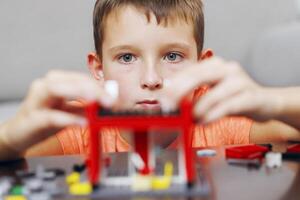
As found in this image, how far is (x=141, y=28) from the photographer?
2.93 feet

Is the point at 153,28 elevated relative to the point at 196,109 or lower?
elevated

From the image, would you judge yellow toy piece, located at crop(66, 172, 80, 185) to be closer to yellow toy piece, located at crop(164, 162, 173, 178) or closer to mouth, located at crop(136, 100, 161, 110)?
yellow toy piece, located at crop(164, 162, 173, 178)

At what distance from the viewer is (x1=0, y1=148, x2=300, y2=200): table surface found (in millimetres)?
491

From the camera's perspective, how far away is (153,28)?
0.89 metres

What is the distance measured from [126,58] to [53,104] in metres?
0.34

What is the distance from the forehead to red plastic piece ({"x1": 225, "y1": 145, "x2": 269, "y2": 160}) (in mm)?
300

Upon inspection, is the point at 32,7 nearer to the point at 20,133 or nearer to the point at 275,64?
the point at 275,64

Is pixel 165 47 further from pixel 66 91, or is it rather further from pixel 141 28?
pixel 66 91

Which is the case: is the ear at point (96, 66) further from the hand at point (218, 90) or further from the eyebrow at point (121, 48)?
the hand at point (218, 90)

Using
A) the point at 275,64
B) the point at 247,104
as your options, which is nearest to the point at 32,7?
the point at 275,64

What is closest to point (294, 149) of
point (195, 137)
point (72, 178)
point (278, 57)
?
point (72, 178)

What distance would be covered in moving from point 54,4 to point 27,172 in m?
1.00

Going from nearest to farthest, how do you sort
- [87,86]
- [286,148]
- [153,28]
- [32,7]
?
[87,86] < [286,148] < [153,28] < [32,7]

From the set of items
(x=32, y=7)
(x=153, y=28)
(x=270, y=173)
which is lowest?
(x=270, y=173)
